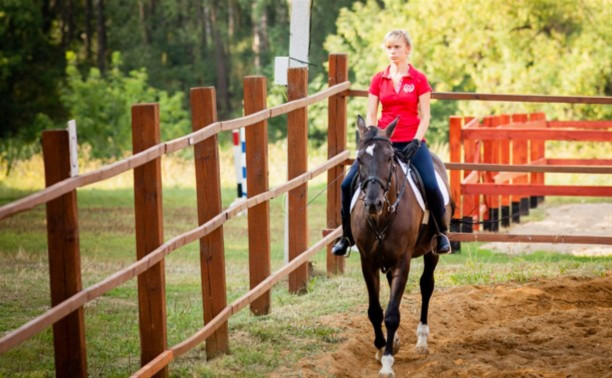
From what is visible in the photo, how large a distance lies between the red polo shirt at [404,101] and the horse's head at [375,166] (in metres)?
0.84

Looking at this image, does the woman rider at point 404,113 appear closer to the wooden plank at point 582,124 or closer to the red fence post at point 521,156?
the red fence post at point 521,156

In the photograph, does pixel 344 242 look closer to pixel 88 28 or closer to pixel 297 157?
pixel 297 157

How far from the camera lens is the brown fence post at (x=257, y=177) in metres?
9.07

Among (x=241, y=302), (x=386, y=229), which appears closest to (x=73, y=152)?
(x=241, y=302)

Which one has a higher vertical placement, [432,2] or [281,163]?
[432,2]

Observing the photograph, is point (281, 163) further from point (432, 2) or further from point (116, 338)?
point (116, 338)

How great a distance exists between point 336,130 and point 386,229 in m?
3.55

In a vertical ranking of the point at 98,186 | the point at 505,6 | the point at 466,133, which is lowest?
the point at 98,186

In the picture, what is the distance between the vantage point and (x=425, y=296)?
8.75 meters

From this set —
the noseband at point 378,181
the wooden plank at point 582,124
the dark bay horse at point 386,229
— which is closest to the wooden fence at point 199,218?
the dark bay horse at point 386,229

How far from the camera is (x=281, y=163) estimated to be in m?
29.3

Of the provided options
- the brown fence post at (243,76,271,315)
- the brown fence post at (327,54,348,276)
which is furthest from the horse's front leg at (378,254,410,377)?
the brown fence post at (327,54,348,276)

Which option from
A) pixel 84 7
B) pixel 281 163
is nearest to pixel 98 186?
pixel 281 163

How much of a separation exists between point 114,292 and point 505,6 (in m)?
21.9
